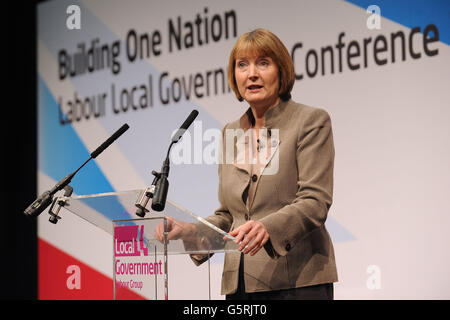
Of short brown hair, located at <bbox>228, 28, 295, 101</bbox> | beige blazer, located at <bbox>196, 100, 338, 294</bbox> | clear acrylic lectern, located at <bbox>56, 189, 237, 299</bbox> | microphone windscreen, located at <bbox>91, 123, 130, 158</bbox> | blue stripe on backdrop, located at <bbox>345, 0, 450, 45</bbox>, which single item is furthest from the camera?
blue stripe on backdrop, located at <bbox>345, 0, 450, 45</bbox>

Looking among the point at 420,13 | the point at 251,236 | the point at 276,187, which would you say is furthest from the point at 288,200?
the point at 420,13

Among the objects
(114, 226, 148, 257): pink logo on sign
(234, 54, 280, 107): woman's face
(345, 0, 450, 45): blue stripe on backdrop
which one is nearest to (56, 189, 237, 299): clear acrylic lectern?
(114, 226, 148, 257): pink logo on sign

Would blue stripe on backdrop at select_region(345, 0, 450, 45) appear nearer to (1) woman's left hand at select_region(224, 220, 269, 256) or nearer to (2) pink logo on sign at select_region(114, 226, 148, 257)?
(1) woman's left hand at select_region(224, 220, 269, 256)

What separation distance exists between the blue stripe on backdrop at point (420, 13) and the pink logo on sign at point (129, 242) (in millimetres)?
2031

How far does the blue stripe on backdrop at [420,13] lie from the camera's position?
3.46 m

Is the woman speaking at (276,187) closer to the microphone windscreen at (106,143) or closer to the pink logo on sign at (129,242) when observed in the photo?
the pink logo on sign at (129,242)

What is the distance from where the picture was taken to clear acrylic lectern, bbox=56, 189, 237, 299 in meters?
2.23

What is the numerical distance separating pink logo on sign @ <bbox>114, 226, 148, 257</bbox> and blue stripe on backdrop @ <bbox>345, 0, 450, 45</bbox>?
2031 mm

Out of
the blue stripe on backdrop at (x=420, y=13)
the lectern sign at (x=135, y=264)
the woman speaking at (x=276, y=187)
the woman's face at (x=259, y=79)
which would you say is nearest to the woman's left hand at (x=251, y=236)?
the woman speaking at (x=276, y=187)

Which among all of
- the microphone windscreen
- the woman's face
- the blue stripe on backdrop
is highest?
the blue stripe on backdrop

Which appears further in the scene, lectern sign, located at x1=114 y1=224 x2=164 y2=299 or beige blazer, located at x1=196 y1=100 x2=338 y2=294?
beige blazer, located at x1=196 y1=100 x2=338 y2=294
